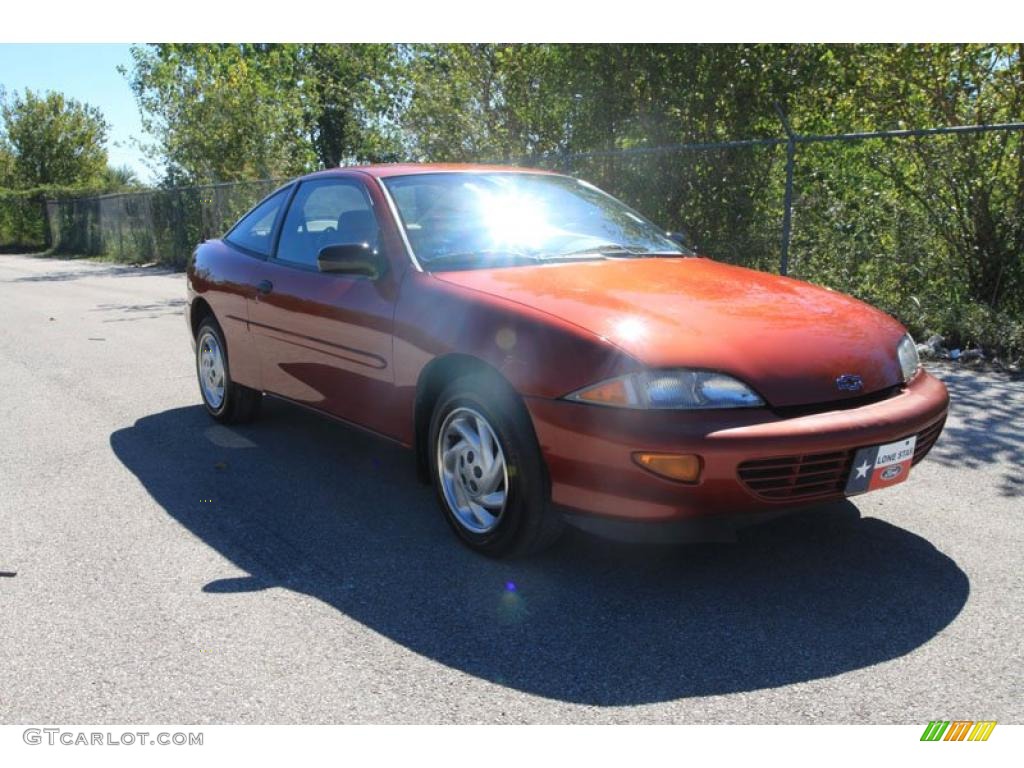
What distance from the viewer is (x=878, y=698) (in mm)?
2732

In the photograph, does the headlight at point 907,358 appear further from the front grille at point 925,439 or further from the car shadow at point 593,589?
the car shadow at point 593,589

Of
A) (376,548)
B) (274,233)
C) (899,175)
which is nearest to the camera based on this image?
(376,548)

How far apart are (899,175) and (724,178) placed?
232 centimetres

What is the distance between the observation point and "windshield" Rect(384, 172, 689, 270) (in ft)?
14.3

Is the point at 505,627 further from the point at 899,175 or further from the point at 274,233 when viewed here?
the point at 899,175

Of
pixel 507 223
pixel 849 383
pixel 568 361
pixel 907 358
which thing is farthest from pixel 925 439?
pixel 507 223

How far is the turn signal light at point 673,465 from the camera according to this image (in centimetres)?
317

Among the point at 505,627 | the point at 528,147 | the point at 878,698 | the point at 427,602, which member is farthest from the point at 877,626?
the point at 528,147

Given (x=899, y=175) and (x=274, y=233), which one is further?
(x=899, y=175)

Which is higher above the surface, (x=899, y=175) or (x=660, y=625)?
(x=899, y=175)

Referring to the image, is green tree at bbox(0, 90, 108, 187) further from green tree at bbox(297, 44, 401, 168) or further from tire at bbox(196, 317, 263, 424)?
tire at bbox(196, 317, 263, 424)
